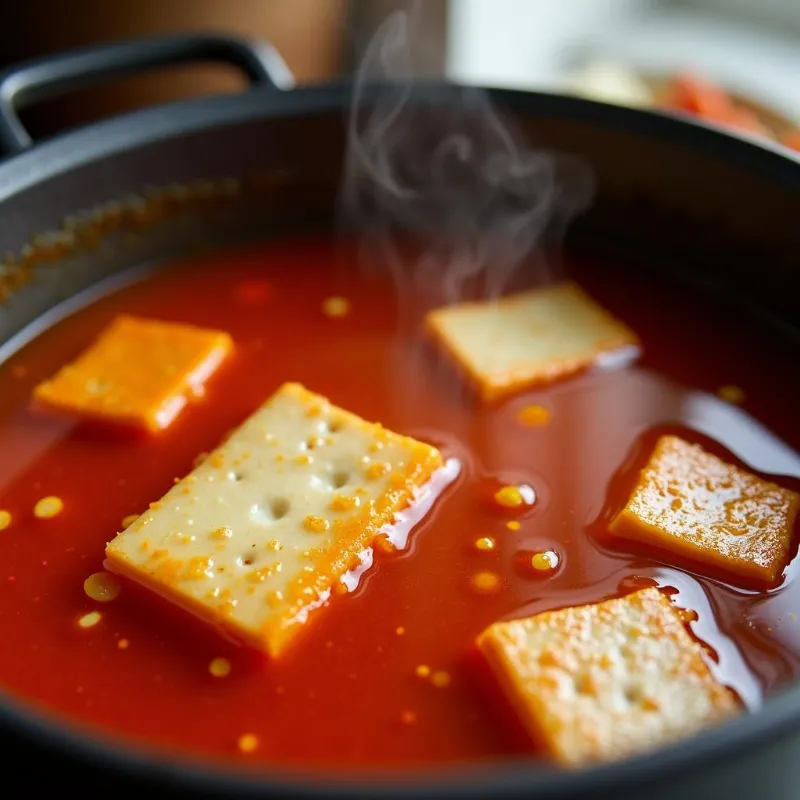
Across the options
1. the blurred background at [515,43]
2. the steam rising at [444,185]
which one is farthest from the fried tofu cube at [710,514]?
the blurred background at [515,43]

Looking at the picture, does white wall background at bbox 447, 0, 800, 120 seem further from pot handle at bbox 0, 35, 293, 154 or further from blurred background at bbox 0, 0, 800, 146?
pot handle at bbox 0, 35, 293, 154

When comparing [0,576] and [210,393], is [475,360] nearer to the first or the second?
[210,393]

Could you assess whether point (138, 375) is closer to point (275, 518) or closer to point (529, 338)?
point (275, 518)

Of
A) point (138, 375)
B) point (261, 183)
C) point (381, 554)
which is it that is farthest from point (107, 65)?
point (381, 554)

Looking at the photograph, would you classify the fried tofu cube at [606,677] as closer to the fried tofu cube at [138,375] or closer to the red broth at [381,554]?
the red broth at [381,554]

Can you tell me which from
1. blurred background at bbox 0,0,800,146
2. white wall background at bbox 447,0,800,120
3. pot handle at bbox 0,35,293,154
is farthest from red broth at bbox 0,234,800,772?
white wall background at bbox 447,0,800,120

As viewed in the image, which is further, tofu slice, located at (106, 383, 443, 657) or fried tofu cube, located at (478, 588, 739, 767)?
tofu slice, located at (106, 383, 443, 657)
